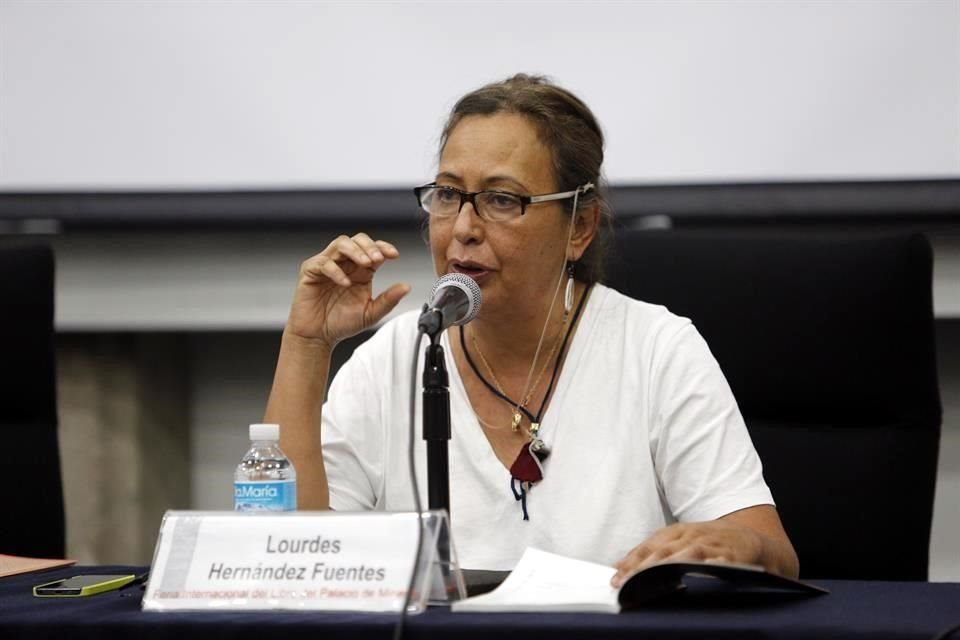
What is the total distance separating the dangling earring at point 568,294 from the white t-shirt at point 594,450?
3 cm

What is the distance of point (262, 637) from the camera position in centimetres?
99

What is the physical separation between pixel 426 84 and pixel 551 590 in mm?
1572

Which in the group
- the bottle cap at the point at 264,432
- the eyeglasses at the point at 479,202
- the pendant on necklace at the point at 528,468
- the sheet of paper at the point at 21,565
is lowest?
the sheet of paper at the point at 21,565

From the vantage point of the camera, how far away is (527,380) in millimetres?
1807

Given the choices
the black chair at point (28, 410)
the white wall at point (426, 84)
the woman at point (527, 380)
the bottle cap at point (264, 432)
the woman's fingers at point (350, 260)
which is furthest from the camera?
the white wall at point (426, 84)

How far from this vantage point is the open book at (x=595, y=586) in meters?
1.02

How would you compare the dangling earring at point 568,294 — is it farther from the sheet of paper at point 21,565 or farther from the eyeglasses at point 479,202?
the sheet of paper at point 21,565

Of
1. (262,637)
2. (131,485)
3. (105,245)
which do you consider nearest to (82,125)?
(105,245)

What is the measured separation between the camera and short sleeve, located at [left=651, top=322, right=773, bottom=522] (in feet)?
5.22

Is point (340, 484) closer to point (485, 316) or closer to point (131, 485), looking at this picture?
point (485, 316)

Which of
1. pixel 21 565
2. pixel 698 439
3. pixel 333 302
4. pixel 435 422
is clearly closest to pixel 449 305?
pixel 435 422

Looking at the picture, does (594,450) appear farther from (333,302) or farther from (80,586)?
(80,586)

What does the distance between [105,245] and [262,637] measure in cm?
178

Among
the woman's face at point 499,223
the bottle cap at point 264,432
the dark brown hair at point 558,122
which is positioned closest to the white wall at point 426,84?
the dark brown hair at point 558,122
